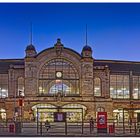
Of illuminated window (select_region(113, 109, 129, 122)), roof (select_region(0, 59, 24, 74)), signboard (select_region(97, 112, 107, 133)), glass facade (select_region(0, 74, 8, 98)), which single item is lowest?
signboard (select_region(97, 112, 107, 133))

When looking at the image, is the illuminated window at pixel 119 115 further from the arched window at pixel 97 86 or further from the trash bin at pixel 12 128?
the trash bin at pixel 12 128

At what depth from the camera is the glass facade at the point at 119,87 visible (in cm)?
2413

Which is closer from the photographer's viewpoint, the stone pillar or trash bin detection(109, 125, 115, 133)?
trash bin detection(109, 125, 115, 133)

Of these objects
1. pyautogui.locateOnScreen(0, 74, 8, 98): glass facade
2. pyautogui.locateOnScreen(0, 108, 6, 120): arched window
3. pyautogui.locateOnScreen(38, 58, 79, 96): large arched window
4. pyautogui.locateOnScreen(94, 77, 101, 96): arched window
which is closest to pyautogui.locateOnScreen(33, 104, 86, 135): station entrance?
pyautogui.locateOnScreen(0, 108, 6, 120): arched window

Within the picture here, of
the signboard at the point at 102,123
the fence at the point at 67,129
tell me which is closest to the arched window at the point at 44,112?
the fence at the point at 67,129

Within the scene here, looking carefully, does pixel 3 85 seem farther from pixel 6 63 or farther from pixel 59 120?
pixel 59 120

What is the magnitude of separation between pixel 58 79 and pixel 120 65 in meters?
3.06

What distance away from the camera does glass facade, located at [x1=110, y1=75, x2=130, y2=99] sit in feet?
79.2

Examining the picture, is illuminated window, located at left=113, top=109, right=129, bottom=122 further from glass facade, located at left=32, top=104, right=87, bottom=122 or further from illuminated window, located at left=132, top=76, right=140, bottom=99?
illuminated window, located at left=132, top=76, right=140, bottom=99

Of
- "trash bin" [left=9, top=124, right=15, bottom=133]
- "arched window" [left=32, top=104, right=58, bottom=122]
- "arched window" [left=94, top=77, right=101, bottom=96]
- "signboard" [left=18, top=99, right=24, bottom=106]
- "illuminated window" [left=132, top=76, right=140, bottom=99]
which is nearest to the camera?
"trash bin" [left=9, top=124, right=15, bottom=133]

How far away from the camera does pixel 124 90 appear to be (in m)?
24.8

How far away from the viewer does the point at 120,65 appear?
22.1 meters

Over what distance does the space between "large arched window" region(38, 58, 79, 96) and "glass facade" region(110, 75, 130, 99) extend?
1.57 meters

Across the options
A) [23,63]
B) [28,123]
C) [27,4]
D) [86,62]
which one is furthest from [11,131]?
[86,62]
